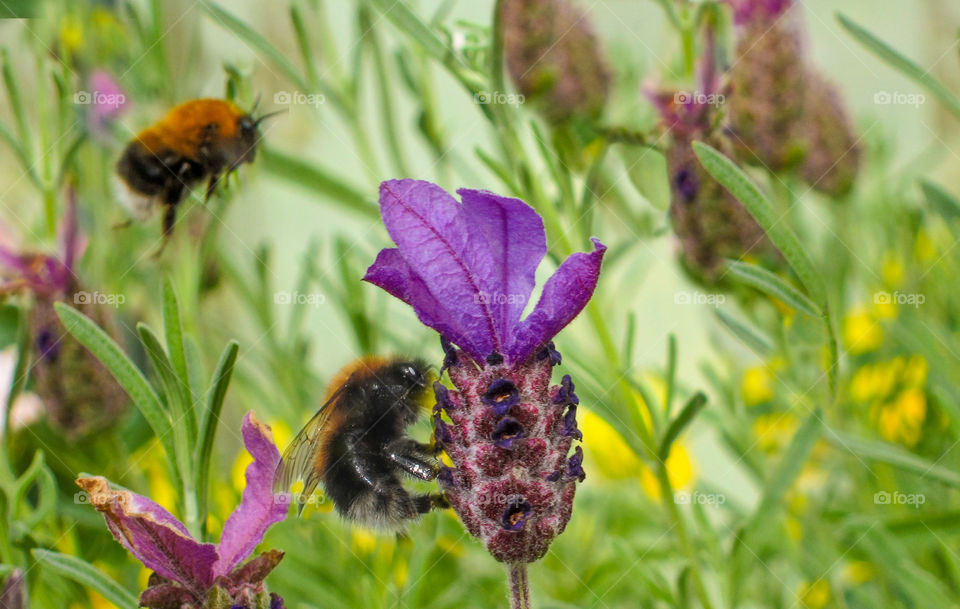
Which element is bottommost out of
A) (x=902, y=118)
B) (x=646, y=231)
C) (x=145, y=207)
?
(x=902, y=118)

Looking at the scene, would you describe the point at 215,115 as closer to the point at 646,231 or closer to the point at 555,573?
the point at 646,231

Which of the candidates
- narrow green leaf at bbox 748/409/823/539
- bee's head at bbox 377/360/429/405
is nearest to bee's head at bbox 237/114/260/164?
bee's head at bbox 377/360/429/405

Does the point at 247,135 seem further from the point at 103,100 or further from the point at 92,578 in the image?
the point at 92,578

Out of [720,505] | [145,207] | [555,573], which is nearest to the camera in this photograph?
[145,207]

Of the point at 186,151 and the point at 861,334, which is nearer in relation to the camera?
the point at 186,151

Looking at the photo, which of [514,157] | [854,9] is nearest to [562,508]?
[514,157]
